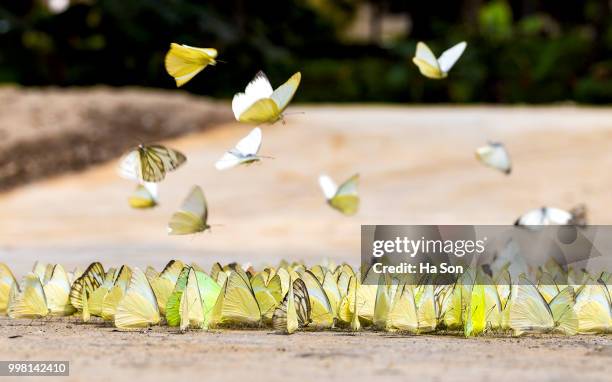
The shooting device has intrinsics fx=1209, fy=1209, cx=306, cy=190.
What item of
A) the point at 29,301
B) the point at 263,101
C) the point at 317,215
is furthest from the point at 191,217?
the point at 317,215

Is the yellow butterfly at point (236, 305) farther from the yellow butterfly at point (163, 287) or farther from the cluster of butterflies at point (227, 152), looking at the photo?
the cluster of butterflies at point (227, 152)

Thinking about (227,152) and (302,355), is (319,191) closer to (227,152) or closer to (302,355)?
(227,152)

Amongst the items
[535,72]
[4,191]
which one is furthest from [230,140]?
[535,72]

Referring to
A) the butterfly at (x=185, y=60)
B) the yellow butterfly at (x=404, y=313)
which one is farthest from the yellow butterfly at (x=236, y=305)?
the butterfly at (x=185, y=60)

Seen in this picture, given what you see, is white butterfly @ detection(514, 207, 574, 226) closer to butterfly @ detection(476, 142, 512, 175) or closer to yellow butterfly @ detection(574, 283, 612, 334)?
butterfly @ detection(476, 142, 512, 175)

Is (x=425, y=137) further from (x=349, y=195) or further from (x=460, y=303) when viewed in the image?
(x=460, y=303)

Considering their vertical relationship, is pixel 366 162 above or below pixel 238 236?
above
